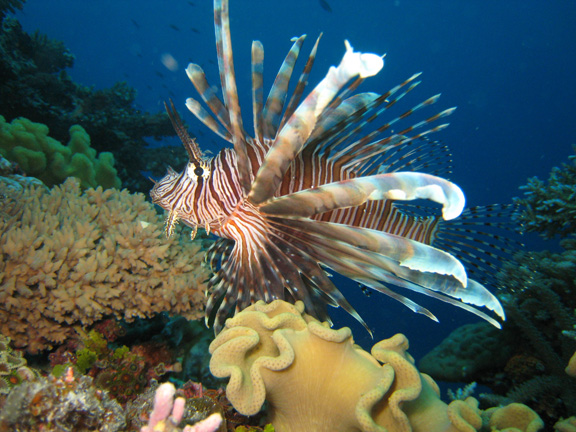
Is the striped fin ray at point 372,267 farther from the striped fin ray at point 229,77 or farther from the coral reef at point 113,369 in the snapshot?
the coral reef at point 113,369

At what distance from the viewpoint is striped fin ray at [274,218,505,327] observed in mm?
1612

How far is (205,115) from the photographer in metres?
3.00

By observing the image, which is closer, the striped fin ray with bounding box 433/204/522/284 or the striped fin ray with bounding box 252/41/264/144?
the striped fin ray with bounding box 252/41/264/144

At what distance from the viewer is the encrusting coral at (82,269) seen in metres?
2.49

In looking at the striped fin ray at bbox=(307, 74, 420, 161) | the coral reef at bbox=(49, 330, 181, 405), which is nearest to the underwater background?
the striped fin ray at bbox=(307, 74, 420, 161)

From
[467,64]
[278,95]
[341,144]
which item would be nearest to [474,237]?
[341,144]

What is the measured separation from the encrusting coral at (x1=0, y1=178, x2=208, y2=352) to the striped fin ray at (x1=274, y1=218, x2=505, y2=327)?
1.27 metres

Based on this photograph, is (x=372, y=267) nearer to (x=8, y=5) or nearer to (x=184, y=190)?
(x=184, y=190)

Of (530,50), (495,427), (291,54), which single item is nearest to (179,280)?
(291,54)

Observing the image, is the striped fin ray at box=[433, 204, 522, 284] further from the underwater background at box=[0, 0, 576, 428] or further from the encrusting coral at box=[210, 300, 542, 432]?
the underwater background at box=[0, 0, 576, 428]

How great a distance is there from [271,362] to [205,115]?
230 centimetres

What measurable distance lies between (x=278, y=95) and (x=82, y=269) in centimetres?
222

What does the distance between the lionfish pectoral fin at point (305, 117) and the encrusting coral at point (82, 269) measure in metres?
1.52

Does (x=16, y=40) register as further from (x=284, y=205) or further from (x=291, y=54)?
(x=284, y=205)
